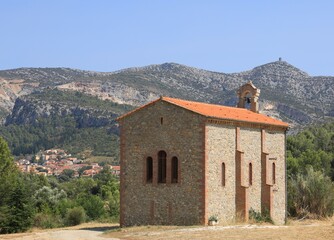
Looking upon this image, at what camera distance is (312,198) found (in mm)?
44000

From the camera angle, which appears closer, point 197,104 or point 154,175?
point 154,175

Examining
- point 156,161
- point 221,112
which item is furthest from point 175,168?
point 221,112

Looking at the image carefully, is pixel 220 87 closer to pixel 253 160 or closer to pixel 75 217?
pixel 75 217

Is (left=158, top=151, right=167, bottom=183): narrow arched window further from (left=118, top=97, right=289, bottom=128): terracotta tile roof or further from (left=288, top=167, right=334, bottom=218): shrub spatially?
(left=288, top=167, right=334, bottom=218): shrub

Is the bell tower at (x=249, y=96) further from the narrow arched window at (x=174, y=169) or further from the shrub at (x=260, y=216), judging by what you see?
the narrow arched window at (x=174, y=169)

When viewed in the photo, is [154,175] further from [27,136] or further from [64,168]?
[27,136]

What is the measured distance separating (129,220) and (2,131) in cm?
13512

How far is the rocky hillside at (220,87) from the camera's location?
13600 centimetres

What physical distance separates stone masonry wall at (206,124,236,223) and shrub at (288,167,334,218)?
33.7ft

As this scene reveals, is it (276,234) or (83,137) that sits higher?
(83,137)

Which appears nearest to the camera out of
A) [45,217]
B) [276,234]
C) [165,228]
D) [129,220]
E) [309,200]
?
[276,234]

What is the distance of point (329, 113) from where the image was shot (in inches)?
5344

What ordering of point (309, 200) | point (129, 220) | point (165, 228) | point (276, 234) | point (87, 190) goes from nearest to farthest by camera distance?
1. point (276, 234)
2. point (165, 228)
3. point (129, 220)
4. point (309, 200)
5. point (87, 190)

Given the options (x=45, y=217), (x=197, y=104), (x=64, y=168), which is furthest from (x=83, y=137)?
(x=197, y=104)
